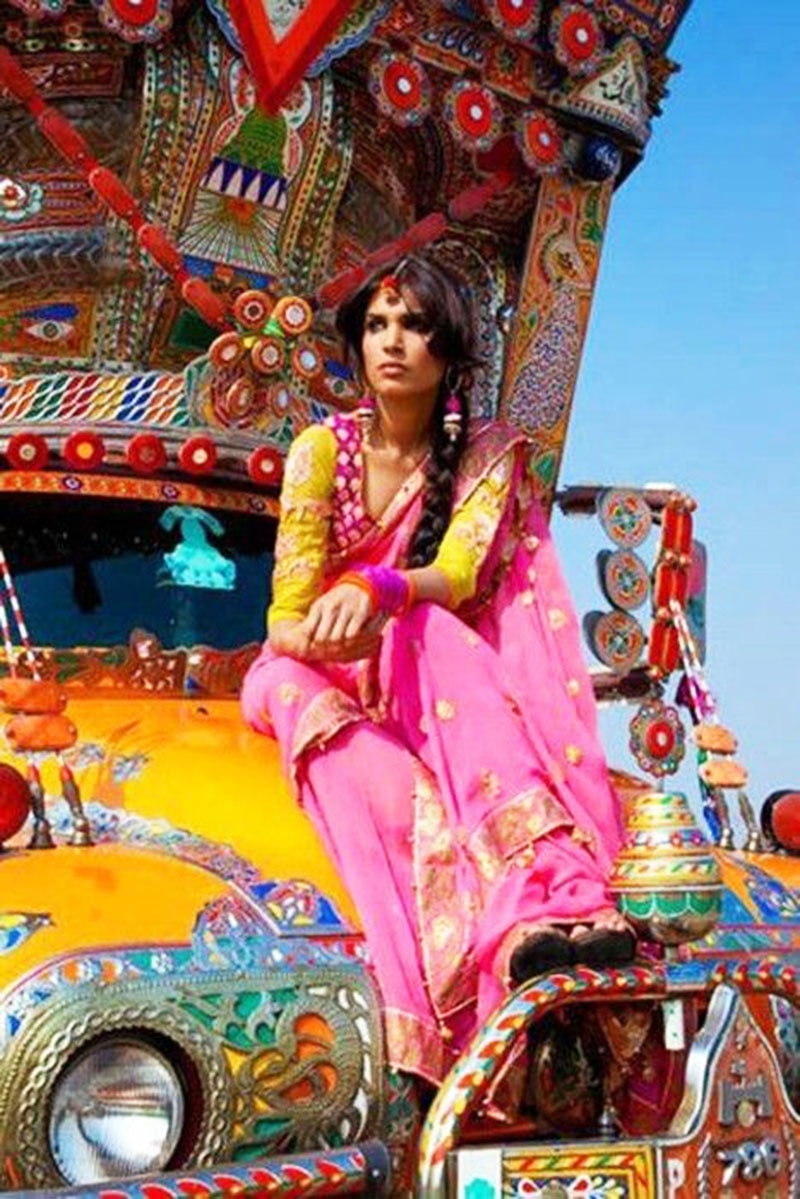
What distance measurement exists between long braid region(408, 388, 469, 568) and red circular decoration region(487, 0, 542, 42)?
2.14 metres

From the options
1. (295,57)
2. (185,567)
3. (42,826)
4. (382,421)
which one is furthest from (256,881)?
(295,57)

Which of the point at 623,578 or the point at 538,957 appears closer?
the point at 538,957

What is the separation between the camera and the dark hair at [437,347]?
12.0 ft

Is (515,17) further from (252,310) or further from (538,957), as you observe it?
(538,957)

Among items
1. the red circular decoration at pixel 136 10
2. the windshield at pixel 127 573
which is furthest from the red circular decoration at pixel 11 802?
the red circular decoration at pixel 136 10

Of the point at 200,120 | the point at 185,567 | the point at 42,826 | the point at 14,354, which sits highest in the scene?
the point at 200,120

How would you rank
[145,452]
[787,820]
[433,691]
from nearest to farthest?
[433,691] → [787,820] → [145,452]

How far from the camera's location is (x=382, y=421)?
3.84 m

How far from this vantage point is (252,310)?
4.71 m

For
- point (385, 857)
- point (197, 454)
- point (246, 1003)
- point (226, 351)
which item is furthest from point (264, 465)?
point (246, 1003)

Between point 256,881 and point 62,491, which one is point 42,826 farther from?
point 62,491

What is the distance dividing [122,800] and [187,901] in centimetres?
60

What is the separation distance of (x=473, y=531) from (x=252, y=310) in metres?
1.28

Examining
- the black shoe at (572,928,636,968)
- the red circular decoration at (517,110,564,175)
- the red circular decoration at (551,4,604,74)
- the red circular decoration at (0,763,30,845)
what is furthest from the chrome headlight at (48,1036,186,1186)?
the red circular decoration at (551,4,604,74)
